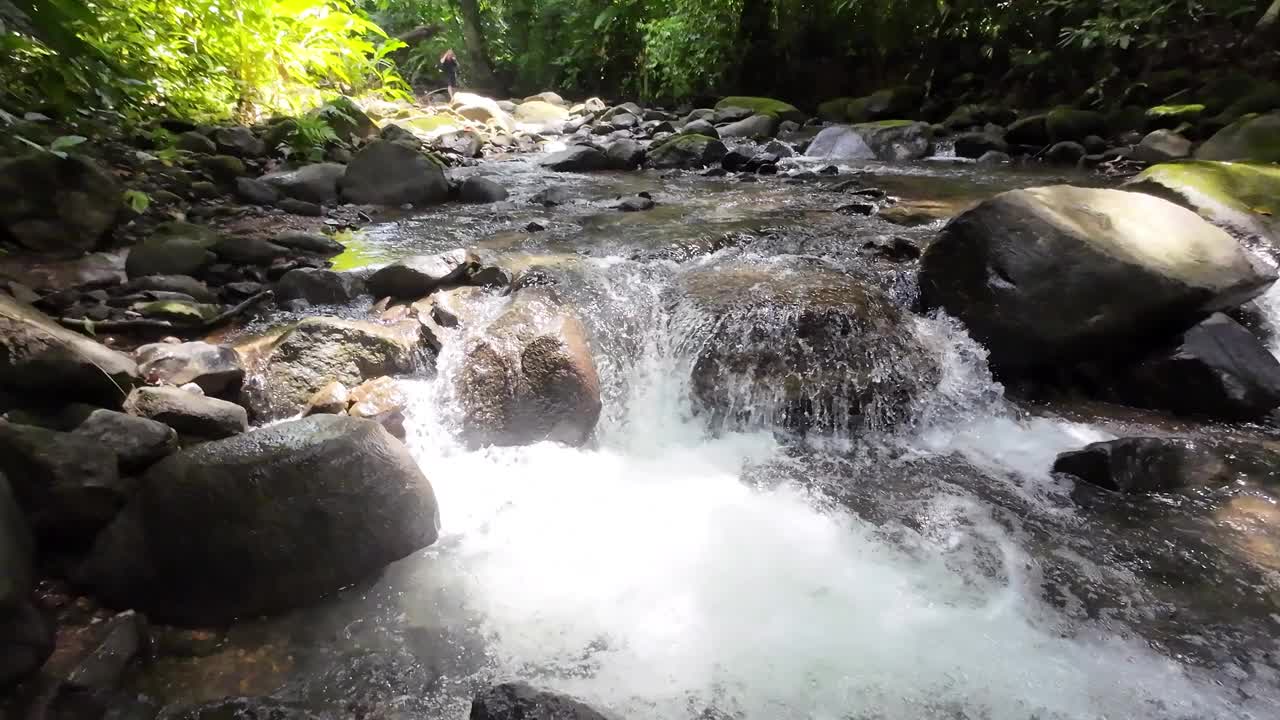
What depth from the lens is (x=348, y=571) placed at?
9.30 feet

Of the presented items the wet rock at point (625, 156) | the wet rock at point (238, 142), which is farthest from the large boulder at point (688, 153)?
the wet rock at point (238, 142)

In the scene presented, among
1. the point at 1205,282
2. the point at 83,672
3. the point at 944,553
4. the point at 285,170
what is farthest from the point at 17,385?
the point at 1205,282

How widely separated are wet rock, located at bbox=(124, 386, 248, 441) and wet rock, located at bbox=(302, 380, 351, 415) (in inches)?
17.6

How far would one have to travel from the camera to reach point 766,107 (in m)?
14.0

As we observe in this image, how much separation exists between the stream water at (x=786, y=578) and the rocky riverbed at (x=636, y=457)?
17mm

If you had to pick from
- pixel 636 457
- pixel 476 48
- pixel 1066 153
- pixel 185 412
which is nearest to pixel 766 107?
pixel 1066 153

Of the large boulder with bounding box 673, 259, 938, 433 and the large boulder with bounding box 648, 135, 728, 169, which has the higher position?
the large boulder with bounding box 648, 135, 728, 169

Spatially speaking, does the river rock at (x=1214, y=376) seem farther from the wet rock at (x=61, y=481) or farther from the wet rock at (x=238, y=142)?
the wet rock at (x=238, y=142)

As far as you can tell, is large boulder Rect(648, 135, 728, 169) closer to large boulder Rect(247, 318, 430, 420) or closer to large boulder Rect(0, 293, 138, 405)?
large boulder Rect(247, 318, 430, 420)

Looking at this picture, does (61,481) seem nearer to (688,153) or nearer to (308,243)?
(308,243)

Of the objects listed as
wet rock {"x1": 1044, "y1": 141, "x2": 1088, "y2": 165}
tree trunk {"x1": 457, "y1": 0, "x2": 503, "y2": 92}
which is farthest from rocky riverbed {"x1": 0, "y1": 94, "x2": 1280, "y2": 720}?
tree trunk {"x1": 457, "y1": 0, "x2": 503, "y2": 92}

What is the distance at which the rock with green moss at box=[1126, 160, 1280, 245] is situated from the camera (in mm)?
5367

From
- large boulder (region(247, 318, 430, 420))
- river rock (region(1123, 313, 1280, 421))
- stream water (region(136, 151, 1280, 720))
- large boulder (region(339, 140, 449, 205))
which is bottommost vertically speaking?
stream water (region(136, 151, 1280, 720))

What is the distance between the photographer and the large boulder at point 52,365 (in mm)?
2898
